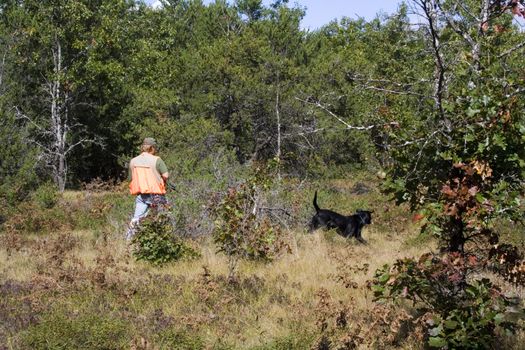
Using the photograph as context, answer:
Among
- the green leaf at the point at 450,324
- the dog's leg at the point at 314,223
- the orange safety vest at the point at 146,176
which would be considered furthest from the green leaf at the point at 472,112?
the dog's leg at the point at 314,223

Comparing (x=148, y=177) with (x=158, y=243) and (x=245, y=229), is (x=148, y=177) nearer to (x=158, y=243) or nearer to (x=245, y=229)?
(x=158, y=243)

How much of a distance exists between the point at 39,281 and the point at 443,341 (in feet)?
14.1

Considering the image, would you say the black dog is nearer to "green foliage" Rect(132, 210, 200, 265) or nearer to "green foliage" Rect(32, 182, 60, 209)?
"green foliage" Rect(132, 210, 200, 265)

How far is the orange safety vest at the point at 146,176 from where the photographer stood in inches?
353

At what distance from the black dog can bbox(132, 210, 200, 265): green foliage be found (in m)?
3.28

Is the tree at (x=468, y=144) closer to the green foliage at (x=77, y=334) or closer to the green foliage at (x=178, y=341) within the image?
the green foliage at (x=178, y=341)

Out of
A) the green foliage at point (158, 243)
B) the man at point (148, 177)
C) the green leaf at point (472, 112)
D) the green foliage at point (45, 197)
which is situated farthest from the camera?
the green foliage at point (45, 197)

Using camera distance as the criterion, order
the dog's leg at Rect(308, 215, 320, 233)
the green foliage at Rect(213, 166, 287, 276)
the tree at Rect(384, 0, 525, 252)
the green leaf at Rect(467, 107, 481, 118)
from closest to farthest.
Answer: the tree at Rect(384, 0, 525, 252)
the green leaf at Rect(467, 107, 481, 118)
the green foliage at Rect(213, 166, 287, 276)
the dog's leg at Rect(308, 215, 320, 233)

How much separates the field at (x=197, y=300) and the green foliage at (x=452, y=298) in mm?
196

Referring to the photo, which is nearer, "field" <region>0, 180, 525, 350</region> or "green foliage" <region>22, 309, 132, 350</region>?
"green foliage" <region>22, 309, 132, 350</region>

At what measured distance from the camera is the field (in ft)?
16.3

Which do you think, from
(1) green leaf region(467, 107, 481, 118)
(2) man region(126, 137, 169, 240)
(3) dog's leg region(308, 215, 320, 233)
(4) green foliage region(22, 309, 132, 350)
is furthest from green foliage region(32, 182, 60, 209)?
(1) green leaf region(467, 107, 481, 118)

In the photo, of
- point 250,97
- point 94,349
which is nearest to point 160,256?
point 94,349

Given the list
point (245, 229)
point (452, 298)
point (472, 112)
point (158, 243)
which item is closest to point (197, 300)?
point (245, 229)
